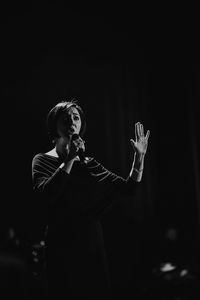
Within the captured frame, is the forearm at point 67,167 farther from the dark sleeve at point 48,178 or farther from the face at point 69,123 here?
the face at point 69,123

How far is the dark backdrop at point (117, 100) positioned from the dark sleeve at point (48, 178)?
1.80m

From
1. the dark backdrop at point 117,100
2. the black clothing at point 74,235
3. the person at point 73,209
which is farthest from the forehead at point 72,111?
the dark backdrop at point 117,100

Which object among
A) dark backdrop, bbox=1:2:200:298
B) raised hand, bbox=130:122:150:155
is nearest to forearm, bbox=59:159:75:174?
raised hand, bbox=130:122:150:155

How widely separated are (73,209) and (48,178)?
0.19m

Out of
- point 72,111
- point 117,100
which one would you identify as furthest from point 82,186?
point 117,100

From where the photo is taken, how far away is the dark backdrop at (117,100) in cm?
366

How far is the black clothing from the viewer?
5.75 ft

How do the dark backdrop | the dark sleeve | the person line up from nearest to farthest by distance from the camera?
the dark sleeve
the person
the dark backdrop

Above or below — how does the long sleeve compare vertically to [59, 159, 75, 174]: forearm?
below

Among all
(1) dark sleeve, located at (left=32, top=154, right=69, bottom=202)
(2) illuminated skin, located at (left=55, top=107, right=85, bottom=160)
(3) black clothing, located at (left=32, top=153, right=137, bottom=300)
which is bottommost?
(3) black clothing, located at (left=32, top=153, right=137, bottom=300)

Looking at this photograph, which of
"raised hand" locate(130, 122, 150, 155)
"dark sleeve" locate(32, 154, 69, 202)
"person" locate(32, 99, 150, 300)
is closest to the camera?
"dark sleeve" locate(32, 154, 69, 202)

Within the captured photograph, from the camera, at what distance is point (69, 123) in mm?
1904

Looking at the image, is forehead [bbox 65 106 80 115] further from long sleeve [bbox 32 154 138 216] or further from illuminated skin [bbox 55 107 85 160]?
long sleeve [bbox 32 154 138 216]

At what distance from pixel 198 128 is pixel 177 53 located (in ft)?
2.49
